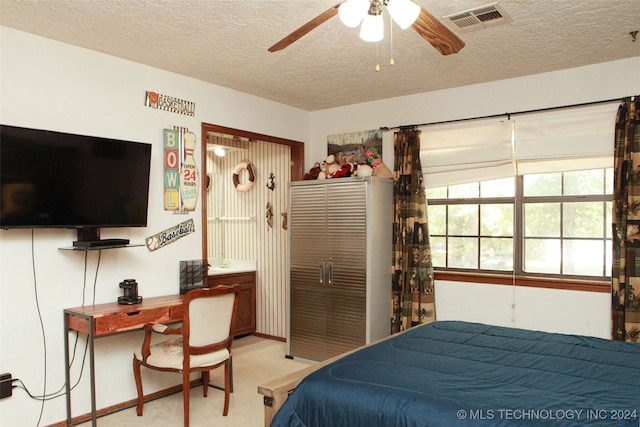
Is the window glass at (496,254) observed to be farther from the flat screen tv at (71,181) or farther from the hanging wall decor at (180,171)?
the flat screen tv at (71,181)

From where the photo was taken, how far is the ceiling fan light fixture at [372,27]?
7.12ft

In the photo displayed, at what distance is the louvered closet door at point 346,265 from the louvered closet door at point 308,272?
10 centimetres

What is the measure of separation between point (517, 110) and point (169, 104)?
2.99m

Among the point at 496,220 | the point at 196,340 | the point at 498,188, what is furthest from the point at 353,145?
the point at 196,340

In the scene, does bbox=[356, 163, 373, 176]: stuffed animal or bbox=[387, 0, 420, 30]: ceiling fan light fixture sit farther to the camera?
bbox=[356, 163, 373, 176]: stuffed animal

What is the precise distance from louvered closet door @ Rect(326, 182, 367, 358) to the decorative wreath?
1.58 metres

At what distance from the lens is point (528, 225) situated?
13.9ft

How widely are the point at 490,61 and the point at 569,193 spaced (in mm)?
1320

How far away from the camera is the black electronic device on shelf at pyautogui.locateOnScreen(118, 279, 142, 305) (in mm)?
3500

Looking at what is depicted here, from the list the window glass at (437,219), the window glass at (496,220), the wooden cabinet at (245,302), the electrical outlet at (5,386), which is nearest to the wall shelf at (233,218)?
the wooden cabinet at (245,302)

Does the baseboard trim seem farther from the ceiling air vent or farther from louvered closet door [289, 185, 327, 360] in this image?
the ceiling air vent

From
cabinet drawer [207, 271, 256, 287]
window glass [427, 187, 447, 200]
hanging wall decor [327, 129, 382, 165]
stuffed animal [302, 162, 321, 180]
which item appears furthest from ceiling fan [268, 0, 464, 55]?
cabinet drawer [207, 271, 256, 287]

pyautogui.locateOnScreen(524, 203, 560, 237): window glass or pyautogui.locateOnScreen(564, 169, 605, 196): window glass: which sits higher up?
pyautogui.locateOnScreen(564, 169, 605, 196): window glass

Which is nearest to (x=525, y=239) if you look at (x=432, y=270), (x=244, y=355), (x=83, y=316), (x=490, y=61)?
(x=432, y=270)
